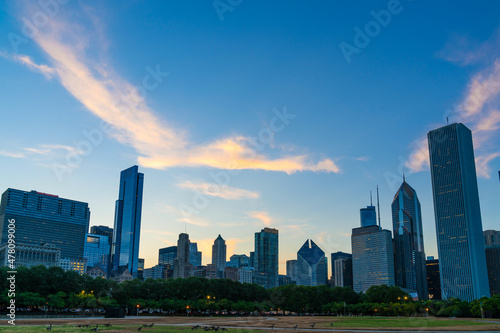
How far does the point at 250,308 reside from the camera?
118 m

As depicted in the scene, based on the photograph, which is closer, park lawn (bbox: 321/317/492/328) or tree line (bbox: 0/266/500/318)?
park lawn (bbox: 321/317/492/328)

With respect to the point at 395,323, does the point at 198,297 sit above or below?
above

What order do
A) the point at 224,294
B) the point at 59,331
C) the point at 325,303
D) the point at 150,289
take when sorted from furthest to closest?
the point at 325,303 < the point at 224,294 < the point at 150,289 < the point at 59,331

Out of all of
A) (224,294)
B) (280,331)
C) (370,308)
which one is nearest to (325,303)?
(370,308)

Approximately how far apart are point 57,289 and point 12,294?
74.1 feet

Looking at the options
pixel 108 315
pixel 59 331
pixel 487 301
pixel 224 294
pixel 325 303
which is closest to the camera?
pixel 59 331

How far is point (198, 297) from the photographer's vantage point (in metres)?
122

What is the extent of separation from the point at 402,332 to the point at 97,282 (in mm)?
83575

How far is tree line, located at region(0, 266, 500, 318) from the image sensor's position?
319ft

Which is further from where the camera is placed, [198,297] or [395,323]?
[198,297]

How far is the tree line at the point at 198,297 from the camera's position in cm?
9712

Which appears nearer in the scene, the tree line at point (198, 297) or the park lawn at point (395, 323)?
the park lawn at point (395, 323)

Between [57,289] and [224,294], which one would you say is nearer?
[57,289]

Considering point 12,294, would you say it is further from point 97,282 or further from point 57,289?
point 97,282
